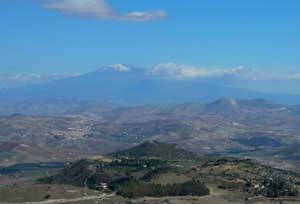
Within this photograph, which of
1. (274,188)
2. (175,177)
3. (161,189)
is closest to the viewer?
(161,189)

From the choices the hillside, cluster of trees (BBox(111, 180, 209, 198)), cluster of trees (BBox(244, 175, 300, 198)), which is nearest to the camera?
cluster of trees (BBox(244, 175, 300, 198))

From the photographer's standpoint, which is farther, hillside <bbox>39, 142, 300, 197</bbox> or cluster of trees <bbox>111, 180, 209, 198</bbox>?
hillside <bbox>39, 142, 300, 197</bbox>

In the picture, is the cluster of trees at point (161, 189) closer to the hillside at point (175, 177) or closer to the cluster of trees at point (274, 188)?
the hillside at point (175, 177)

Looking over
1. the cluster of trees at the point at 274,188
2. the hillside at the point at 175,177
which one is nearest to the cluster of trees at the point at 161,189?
the hillside at the point at 175,177

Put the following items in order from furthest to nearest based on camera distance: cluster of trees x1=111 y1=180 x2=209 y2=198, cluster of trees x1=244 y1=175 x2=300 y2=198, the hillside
A: the hillside → cluster of trees x1=111 y1=180 x2=209 y2=198 → cluster of trees x1=244 y1=175 x2=300 y2=198

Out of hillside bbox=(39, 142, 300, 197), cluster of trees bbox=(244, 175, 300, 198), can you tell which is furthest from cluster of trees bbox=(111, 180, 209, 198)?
cluster of trees bbox=(244, 175, 300, 198)

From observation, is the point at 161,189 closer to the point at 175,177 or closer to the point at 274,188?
the point at 175,177

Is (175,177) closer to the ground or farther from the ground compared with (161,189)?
farther from the ground

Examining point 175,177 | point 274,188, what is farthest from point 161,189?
point 274,188

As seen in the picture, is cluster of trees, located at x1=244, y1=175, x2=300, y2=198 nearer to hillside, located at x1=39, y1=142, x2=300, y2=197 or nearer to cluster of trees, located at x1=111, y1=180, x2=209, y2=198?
hillside, located at x1=39, y1=142, x2=300, y2=197
